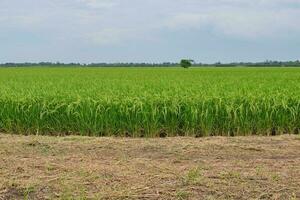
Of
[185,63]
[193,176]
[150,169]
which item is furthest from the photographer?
[185,63]

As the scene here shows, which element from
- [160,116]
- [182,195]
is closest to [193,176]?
[182,195]

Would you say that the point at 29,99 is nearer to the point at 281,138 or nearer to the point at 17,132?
the point at 17,132

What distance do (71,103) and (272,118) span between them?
4.10 m

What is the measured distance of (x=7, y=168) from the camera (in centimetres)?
627

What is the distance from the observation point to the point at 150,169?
20.1 ft

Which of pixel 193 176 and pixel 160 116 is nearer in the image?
pixel 193 176

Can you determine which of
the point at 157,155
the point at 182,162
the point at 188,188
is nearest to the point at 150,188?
the point at 188,188

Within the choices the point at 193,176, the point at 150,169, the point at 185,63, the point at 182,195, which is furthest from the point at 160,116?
the point at 185,63

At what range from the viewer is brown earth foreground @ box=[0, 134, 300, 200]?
5.14 m

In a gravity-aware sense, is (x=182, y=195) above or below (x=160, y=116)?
below

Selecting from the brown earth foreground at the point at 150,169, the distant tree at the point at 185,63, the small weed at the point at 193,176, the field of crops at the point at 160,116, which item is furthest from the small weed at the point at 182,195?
the distant tree at the point at 185,63

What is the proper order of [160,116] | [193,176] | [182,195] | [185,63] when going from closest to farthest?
[182,195]
[193,176]
[160,116]
[185,63]

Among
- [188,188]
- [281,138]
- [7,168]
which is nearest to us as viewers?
[188,188]

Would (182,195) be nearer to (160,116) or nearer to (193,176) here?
(193,176)
